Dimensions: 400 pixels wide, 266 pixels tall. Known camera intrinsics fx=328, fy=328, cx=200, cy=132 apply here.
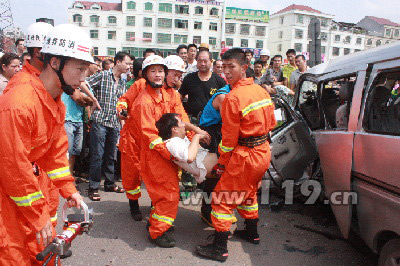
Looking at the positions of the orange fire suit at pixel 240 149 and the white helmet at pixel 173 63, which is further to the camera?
the white helmet at pixel 173 63

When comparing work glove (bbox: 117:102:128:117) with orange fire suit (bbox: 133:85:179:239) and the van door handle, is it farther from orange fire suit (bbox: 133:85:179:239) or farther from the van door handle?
the van door handle

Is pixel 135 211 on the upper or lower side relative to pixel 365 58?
lower

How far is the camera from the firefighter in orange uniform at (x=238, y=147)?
10.4 ft

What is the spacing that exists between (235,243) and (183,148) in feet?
4.24

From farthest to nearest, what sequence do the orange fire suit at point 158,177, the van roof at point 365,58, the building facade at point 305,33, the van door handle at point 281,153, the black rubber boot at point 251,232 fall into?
1. the building facade at point 305,33
2. the van door handle at point 281,153
3. the black rubber boot at point 251,232
4. the orange fire suit at point 158,177
5. the van roof at point 365,58

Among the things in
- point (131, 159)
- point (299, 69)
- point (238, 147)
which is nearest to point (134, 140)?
point (131, 159)

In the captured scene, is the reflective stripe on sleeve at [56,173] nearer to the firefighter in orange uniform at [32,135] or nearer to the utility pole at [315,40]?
the firefighter in orange uniform at [32,135]

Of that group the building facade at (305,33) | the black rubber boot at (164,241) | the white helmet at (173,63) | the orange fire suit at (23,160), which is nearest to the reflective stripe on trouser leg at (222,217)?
the black rubber boot at (164,241)

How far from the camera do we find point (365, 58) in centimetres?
292

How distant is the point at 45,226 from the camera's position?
70.1 inches

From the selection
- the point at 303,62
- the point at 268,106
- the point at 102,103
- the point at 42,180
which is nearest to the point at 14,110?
the point at 42,180

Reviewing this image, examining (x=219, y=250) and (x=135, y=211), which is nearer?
(x=219, y=250)

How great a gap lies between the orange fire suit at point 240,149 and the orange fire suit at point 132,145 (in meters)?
0.98

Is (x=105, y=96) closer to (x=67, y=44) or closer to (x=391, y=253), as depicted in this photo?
(x=67, y=44)
